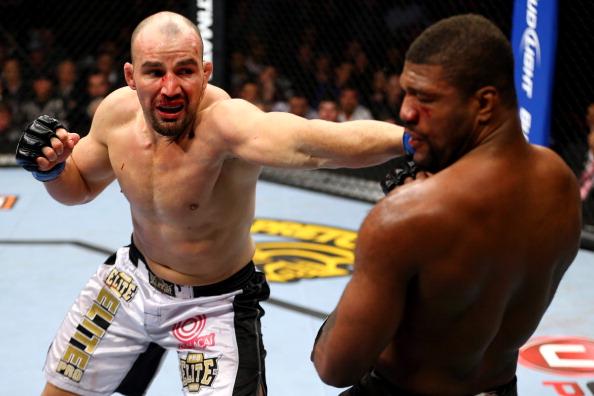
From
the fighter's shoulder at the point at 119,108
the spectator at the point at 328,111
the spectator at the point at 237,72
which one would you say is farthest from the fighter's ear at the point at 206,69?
the spectator at the point at 237,72

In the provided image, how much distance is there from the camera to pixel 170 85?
85.6 inches

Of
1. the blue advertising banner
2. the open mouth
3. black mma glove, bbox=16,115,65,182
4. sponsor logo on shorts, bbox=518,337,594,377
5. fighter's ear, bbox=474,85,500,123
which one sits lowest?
sponsor logo on shorts, bbox=518,337,594,377

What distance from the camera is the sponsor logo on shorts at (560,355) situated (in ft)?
11.0

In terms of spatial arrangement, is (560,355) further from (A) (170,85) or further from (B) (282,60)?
(B) (282,60)

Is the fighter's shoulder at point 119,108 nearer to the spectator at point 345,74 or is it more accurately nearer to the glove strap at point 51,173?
the glove strap at point 51,173

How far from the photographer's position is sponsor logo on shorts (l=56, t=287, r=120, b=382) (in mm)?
2395

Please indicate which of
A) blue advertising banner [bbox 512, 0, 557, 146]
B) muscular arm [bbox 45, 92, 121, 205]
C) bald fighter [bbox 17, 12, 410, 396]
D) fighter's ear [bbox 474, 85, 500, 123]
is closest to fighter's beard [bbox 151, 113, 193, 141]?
bald fighter [bbox 17, 12, 410, 396]

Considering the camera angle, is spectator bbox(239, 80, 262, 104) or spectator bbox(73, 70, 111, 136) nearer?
spectator bbox(239, 80, 262, 104)

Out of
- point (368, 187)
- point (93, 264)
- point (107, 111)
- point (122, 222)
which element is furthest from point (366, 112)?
point (107, 111)

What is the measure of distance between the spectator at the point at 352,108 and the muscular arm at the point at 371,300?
173 inches

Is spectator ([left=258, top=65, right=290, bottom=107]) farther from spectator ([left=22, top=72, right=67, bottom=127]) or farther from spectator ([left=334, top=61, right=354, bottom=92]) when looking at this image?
spectator ([left=22, top=72, right=67, bottom=127])

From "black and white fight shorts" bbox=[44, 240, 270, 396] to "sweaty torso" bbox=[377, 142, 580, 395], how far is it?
31.1 inches

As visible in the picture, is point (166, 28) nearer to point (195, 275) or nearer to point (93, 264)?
point (195, 275)

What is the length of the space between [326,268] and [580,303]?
1.19 meters
